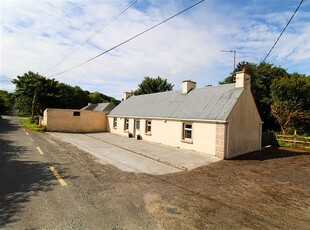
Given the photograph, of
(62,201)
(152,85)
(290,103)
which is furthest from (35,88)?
(62,201)

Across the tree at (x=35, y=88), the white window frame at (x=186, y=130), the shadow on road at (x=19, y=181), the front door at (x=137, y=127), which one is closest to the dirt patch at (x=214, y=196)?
the shadow on road at (x=19, y=181)

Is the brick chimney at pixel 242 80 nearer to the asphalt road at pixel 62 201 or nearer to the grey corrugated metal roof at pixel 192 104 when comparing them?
the grey corrugated metal roof at pixel 192 104

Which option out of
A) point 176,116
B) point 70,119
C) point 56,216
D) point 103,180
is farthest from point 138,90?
point 56,216

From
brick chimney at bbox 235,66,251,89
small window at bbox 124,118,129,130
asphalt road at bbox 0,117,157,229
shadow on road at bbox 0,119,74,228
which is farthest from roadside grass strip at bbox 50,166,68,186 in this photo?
small window at bbox 124,118,129,130

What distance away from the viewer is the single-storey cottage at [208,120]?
16.6 m

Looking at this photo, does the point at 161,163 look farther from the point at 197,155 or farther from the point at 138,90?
the point at 138,90

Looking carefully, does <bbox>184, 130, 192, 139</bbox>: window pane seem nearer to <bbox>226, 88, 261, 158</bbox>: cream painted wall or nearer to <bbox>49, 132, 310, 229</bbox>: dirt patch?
<bbox>226, 88, 261, 158</bbox>: cream painted wall

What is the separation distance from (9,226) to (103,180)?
14.0 ft

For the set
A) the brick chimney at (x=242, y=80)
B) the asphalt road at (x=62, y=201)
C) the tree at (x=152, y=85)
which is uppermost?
the tree at (x=152, y=85)

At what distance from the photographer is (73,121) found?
31422 mm

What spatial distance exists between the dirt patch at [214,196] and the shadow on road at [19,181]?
76.4 inches

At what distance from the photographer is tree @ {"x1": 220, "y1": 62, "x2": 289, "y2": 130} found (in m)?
32.6

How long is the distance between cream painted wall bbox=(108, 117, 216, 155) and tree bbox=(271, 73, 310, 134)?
12920mm

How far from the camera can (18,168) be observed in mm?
10531
